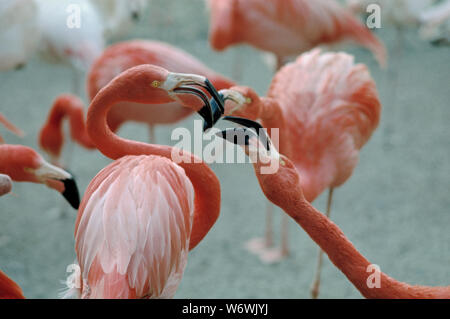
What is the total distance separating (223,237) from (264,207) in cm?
47

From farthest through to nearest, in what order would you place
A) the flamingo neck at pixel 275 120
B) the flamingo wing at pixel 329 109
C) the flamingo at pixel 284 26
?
the flamingo at pixel 284 26 < the flamingo wing at pixel 329 109 < the flamingo neck at pixel 275 120

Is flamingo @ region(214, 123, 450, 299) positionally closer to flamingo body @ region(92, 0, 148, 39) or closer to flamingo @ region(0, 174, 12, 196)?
flamingo @ region(0, 174, 12, 196)

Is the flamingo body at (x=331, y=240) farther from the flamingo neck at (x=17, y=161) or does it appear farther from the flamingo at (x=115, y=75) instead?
the flamingo at (x=115, y=75)

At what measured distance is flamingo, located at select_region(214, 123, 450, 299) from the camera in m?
1.71

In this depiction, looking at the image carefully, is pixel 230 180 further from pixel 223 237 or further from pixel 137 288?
pixel 137 288

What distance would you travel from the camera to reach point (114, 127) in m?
3.51

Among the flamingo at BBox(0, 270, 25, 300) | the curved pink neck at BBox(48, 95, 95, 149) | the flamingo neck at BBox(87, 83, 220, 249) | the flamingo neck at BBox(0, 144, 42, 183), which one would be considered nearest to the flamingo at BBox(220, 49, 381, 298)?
the flamingo neck at BBox(87, 83, 220, 249)

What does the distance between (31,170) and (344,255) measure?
1.37 meters

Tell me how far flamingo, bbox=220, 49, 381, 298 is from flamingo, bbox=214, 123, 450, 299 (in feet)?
1.88

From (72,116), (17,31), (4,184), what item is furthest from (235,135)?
(17,31)

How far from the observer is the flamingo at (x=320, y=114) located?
7.97 feet

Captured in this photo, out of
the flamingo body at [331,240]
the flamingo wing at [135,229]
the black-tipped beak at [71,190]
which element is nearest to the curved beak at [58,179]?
the black-tipped beak at [71,190]

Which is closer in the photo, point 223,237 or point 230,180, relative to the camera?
point 223,237
